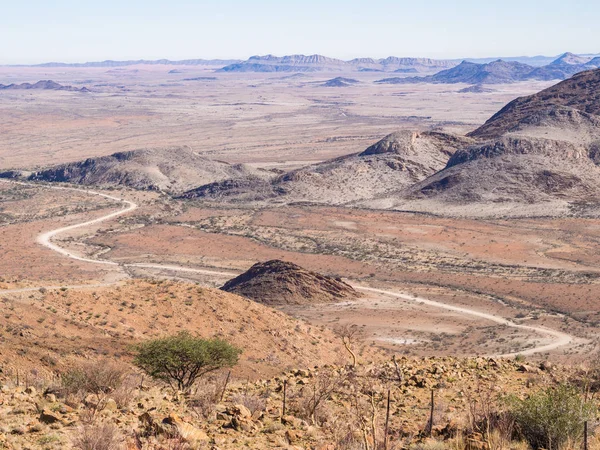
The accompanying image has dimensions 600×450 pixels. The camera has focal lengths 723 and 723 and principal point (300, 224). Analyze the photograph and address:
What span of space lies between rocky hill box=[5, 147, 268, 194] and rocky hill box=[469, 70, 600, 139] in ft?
130

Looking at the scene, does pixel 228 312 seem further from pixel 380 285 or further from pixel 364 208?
pixel 364 208

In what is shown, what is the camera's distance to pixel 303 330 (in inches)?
1281

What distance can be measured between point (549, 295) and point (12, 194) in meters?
72.2

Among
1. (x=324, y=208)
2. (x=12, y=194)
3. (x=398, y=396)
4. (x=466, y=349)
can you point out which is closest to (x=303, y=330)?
(x=466, y=349)

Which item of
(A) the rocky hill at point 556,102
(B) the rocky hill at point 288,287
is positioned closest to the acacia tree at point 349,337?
(B) the rocky hill at point 288,287

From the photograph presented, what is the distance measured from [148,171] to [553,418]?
329ft

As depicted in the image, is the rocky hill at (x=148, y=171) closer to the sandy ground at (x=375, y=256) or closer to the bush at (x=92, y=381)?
the sandy ground at (x=375, y=256)

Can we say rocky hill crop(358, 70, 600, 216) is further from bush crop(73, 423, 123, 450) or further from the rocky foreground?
bush crop(73, 423, 123, 450)

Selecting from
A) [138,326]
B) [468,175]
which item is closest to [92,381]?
[138,326]

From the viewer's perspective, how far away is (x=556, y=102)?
4636 inches

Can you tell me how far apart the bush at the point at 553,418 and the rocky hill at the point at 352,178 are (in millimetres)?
77008

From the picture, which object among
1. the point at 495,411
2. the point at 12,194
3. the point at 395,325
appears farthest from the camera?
the point at 12,194

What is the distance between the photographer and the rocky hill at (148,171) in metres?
106

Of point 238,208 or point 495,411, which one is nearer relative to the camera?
point 495,411
